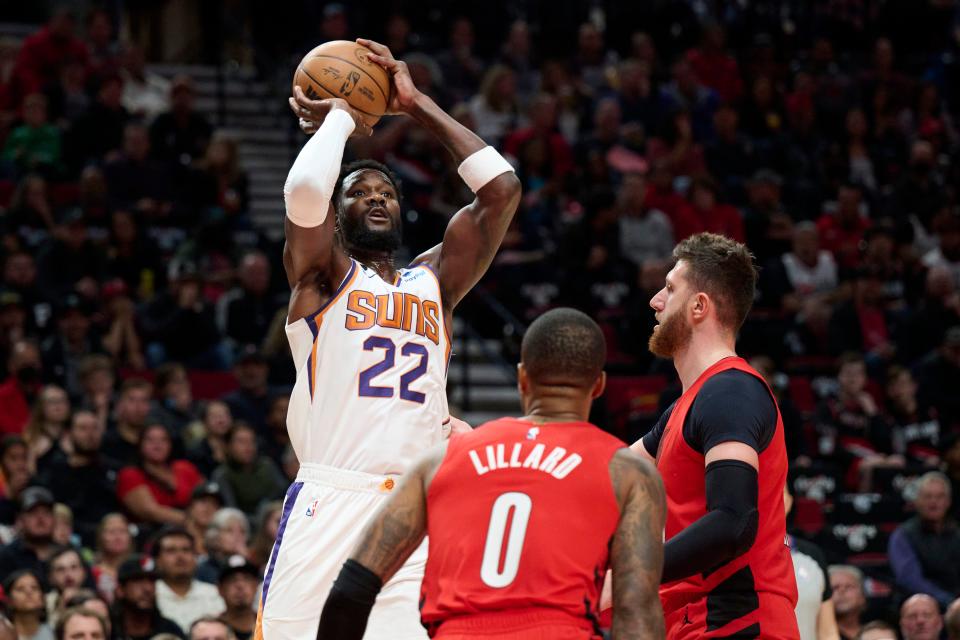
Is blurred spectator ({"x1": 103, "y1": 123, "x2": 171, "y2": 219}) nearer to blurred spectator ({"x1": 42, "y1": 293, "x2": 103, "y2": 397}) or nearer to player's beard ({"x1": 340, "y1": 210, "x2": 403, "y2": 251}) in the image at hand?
blurred spectator ({"x1": 42, "y1": 293, "x2": 103, "y2": 397})

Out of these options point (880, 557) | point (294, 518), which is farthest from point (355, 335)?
point (880, 557)

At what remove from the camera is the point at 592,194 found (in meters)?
14.6

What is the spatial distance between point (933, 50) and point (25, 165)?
1284 cm

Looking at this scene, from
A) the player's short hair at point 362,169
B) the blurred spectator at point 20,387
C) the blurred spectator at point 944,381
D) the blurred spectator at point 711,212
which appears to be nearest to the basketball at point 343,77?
the player's short hair at point 362,169

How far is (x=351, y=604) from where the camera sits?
4020mm

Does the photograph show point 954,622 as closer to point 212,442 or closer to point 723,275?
point 723,275

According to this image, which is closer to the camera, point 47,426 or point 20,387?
point 47,426

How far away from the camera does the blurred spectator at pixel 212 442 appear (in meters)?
11.6

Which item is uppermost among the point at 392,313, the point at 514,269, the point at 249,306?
the point at 514,269

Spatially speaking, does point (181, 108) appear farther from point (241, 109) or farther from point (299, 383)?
point (299, 383)

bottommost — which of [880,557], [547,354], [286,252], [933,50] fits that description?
[880,557]

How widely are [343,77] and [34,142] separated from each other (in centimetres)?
951

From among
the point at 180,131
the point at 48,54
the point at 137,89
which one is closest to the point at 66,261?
the point at 180,131

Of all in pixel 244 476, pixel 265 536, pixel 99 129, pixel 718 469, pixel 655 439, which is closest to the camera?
pixel 718 469
